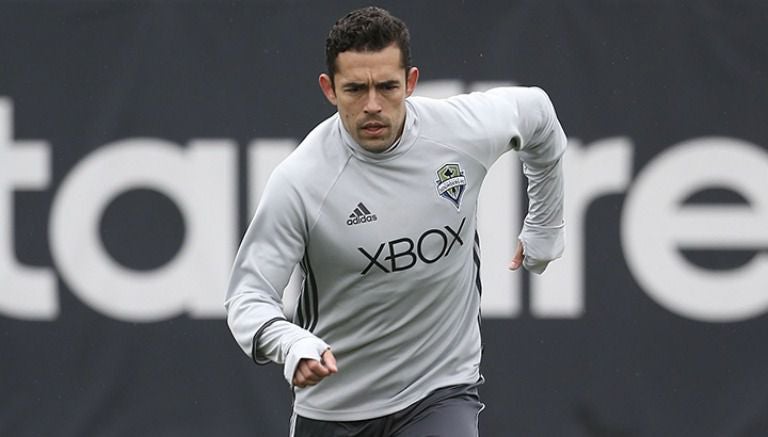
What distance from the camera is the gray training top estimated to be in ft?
15.4

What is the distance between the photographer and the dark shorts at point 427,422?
495cm

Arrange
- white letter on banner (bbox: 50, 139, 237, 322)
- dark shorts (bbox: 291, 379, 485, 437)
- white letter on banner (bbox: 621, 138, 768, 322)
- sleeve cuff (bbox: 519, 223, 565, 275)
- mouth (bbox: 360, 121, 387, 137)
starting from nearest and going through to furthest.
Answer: mouth (bbox: 360, 121, 387, 137) → dark shorts (bbox: 291, 379, 485, 437) → sleeve cuff (bbox: 519, 223, 565, 275) → white letter on banner (bbox: 621, 138, 768, 322) → white letter on banner (bbox: 50, 139, 237, 322)

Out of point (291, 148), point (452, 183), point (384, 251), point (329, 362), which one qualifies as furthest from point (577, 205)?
point (329, 362)

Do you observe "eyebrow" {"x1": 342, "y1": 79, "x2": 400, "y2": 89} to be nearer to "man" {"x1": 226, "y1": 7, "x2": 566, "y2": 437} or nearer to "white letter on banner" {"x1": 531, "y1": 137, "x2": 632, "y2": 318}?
"man" {"x1": 226, "y1": 7, "x2": 566, "y2": 437}

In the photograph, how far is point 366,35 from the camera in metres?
4.66

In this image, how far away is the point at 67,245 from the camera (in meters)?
7.39

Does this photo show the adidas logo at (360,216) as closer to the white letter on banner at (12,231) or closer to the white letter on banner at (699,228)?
the white letter on banner at (699,228)

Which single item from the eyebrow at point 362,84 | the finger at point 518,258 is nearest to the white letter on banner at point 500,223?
the finger at point 518,258

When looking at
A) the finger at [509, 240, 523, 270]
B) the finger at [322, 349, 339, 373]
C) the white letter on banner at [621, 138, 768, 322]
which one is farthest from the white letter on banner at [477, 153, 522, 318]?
the finger at [322, 349, 339, 373]

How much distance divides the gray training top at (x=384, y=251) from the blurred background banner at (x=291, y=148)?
2122 millimetres

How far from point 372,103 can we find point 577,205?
9.26 feet

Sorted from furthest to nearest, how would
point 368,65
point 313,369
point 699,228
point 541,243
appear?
point 699,228, point 541,243, point 368,65, point 313,369

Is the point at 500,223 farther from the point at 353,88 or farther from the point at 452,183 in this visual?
the point at 353,88

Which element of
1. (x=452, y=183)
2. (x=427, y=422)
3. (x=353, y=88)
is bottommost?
(x=427, y=422)
